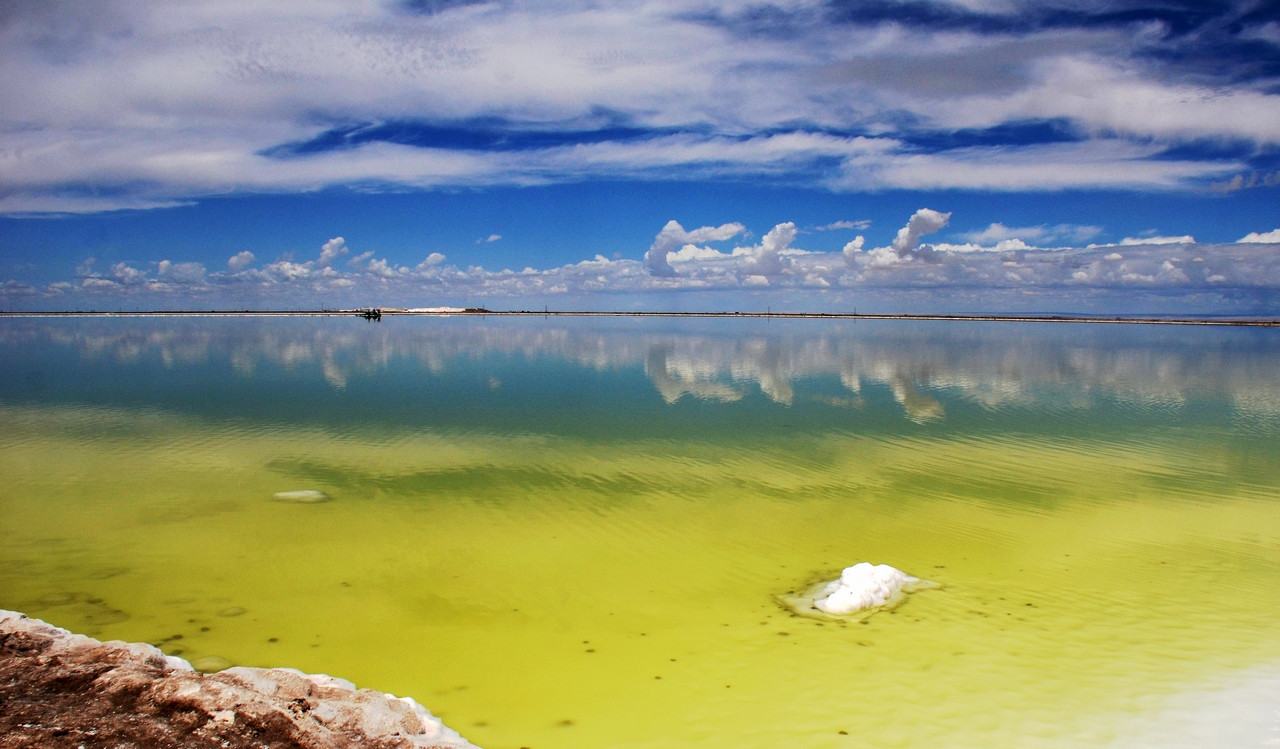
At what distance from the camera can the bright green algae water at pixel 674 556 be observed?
29.1 feet

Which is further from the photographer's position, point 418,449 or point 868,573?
point 418,449

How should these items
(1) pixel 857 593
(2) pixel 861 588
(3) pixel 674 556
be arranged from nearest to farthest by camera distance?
1. (1) pixel 857 593
2. (2) pixel 861 588
3. (3) pixel 674 556

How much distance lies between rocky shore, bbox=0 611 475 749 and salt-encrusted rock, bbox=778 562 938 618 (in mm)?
6011

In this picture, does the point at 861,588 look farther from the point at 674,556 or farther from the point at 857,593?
the point at 674,556

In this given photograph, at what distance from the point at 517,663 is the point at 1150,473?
62.7ft

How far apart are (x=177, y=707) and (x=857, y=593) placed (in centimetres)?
882

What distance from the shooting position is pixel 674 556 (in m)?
13.8

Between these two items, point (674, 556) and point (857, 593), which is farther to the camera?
point (674, 556)

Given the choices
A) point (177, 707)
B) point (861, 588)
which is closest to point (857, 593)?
point (861, 588)

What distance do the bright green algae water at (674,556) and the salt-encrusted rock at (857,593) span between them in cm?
34

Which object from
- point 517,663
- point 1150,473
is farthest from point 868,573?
point 1150,473

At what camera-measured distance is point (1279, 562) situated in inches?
527

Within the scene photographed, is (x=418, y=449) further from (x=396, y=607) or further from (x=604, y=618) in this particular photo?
(x=604, y=618)

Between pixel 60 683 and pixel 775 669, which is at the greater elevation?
pixel 60 683
